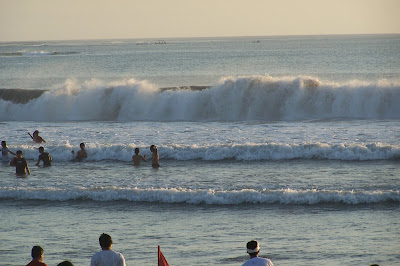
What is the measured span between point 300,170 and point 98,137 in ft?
33.3

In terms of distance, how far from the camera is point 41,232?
1260 centimetres

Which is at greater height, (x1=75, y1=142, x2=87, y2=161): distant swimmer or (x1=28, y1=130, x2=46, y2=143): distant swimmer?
(x1=28, y1=130, x2=46, y2=143): distant swimmer

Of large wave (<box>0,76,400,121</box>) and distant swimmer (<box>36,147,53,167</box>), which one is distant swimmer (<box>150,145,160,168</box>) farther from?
large wave (<box>0,76,400,121</box>)

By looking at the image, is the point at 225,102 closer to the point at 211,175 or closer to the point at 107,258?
the point at 211,175

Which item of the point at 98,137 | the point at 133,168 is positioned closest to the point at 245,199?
the point at 133,168

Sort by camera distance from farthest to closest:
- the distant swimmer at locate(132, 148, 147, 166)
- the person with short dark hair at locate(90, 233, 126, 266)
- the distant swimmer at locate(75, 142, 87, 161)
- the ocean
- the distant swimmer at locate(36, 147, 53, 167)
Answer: the distant swimmer at locate(75, 142, 87, 161) → the distant swimmer at locate(36, 147, 53, 167) → the distant swimmer at locate(132, 148, 147, 166) → the ocean → the person with short dark hair at locate(90, 233, 126, 266)

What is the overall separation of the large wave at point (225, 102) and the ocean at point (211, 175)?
0.28 feet

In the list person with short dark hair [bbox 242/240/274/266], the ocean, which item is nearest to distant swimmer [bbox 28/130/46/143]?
the ocean

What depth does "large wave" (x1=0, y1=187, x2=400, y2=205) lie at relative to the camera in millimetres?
14562

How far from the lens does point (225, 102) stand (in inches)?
1346

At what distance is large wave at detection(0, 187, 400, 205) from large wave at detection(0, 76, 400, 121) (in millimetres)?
16421

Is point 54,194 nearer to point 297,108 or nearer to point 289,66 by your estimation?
point 297,108

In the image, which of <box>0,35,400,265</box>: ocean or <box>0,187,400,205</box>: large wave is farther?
<box>0,187,400,205</box>: large wave

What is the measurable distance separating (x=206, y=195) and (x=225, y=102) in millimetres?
19324
